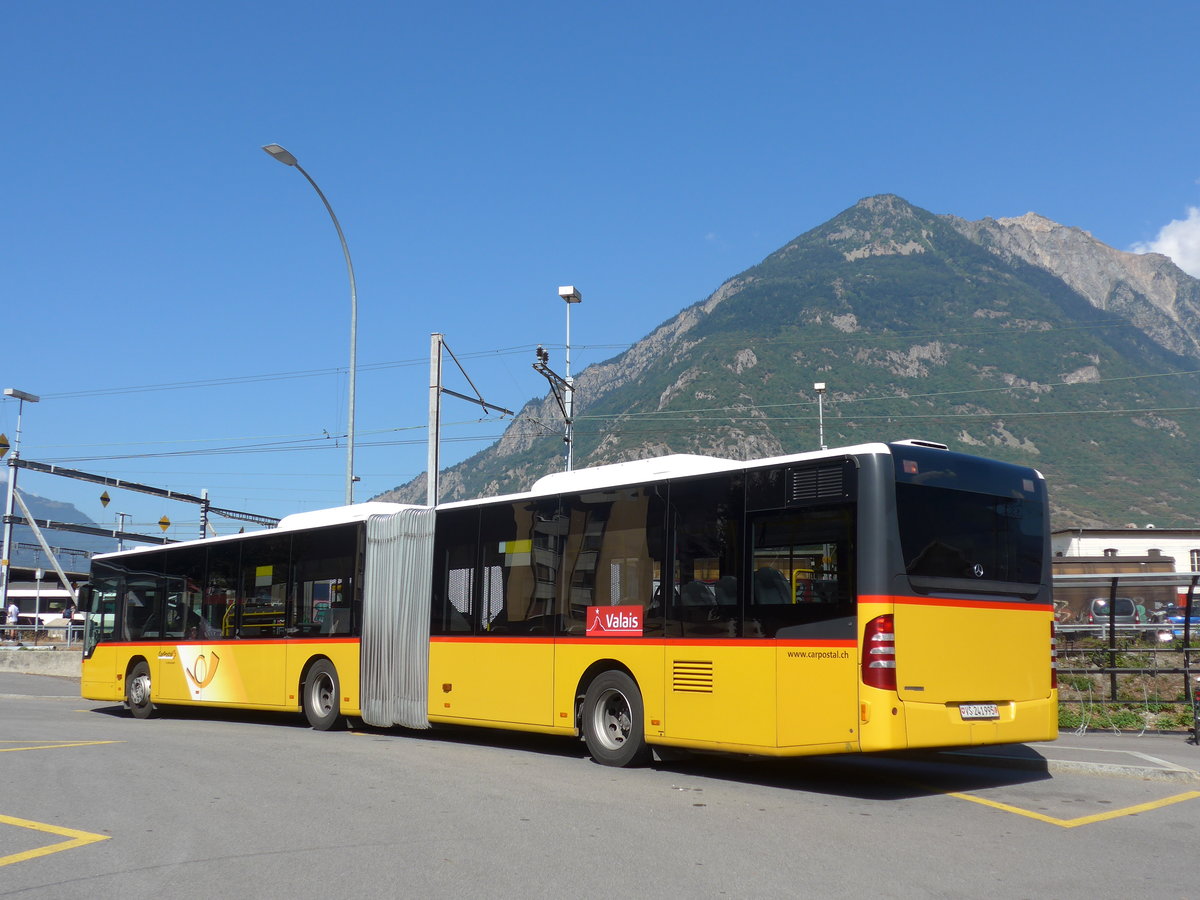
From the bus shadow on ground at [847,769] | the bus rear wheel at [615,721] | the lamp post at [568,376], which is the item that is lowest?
the bus shadow on ground at [847,769]

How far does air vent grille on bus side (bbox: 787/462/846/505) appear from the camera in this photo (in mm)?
10297

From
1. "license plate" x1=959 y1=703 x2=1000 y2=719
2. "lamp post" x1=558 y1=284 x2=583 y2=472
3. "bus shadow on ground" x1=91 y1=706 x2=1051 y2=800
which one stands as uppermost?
"lamp post" x1=558 y1=284 x2=583 y2=472

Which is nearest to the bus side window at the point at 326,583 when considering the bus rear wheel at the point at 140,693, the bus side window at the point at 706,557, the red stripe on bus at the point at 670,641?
the red stripe on bus at the point at 670,641

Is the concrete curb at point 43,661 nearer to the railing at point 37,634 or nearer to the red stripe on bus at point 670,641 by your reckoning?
the railing at point 37,634

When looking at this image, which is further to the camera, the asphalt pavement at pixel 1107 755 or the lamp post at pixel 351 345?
the lamp post at pixel 351 345

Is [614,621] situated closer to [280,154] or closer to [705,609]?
[705,609]

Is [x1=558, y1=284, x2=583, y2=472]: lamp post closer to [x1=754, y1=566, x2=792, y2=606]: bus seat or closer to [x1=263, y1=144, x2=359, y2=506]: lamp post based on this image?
[x1=263, y1=144, x2=359, y2=506]: lamp post

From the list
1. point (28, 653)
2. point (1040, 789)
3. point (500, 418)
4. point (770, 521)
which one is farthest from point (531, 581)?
point (28, 653)

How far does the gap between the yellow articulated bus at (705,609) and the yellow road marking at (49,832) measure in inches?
215

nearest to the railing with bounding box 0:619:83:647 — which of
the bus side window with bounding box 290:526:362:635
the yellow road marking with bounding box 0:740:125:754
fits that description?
the bus side window with bounding box 290:526:362:635

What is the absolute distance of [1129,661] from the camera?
17.3m

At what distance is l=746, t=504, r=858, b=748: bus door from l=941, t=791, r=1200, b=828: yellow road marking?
124 centimetres

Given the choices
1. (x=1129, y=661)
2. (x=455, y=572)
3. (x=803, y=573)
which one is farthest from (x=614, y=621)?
(x=1129, y=661)

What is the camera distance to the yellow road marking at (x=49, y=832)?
24.5ft
